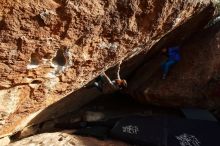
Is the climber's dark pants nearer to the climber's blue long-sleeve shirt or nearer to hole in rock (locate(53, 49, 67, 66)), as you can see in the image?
the climber's blue long-sleeve shirt

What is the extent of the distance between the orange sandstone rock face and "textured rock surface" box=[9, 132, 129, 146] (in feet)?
1.90

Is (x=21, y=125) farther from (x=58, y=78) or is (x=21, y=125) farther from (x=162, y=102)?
(x=162, y=102)

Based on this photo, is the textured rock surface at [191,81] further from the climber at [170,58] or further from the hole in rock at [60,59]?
the hole in rock at [60,59]

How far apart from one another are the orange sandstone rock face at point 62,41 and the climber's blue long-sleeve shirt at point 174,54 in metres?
1.23

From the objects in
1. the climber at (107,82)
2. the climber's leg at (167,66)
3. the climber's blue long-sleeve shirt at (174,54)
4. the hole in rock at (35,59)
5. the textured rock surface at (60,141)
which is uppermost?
the climber's blue long-sleeve shirt at (174,54)

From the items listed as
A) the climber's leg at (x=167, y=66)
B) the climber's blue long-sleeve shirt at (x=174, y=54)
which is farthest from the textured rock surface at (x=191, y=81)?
the climber's blue long-sleeve shirt at (x=174, y=54)

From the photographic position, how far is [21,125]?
30.8 feet

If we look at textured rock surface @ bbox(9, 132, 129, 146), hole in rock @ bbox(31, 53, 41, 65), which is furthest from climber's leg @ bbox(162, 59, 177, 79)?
hole in rock @ bbox(31, 53, 41, 65)

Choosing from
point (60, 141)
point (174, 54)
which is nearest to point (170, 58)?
point (174, 54)

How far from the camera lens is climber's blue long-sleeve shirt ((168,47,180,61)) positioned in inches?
447

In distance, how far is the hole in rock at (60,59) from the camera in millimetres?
7800

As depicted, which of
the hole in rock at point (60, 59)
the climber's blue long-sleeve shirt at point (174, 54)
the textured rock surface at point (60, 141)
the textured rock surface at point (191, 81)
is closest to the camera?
the hole in rock at point (60, 59)

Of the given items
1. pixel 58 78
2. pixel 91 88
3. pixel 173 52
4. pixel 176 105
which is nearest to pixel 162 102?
pixel 176 105

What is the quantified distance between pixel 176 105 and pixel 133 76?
92.9 inches
